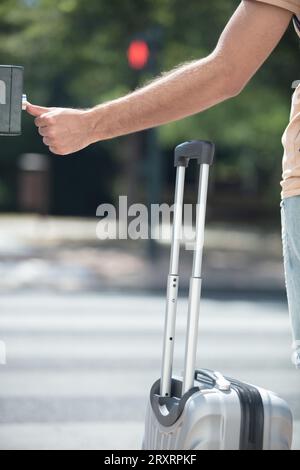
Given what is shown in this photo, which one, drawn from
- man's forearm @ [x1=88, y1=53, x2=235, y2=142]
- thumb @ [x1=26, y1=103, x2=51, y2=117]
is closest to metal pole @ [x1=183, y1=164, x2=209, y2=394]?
man's forearm @ [x1=88, y1=53, x2=235, y2=142]

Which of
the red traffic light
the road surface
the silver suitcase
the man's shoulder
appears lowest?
the road surface

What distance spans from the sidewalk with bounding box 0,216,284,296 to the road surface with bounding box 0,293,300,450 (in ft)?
3.69

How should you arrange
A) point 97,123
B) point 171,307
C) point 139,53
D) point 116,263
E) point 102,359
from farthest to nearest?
A: point 116,263 → point 139,53 → point 102,359 → point 171,307 → point 97,123

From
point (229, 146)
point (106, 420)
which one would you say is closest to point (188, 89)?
point (106, 420)

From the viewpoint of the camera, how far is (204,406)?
2359 millimetres

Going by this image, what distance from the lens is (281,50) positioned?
14164 mm

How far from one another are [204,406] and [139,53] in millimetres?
11275

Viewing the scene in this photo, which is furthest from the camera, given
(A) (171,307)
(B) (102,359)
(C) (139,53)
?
(C) (139,53)

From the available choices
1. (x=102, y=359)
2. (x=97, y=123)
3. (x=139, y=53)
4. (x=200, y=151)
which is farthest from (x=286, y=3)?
(x=139, y=53)

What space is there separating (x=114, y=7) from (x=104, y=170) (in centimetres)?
1388

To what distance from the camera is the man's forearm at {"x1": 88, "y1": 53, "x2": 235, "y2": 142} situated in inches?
93.3

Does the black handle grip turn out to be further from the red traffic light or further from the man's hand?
the red traffic light

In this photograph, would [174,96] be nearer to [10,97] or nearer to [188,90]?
[188,90]

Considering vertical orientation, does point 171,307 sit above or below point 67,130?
below
